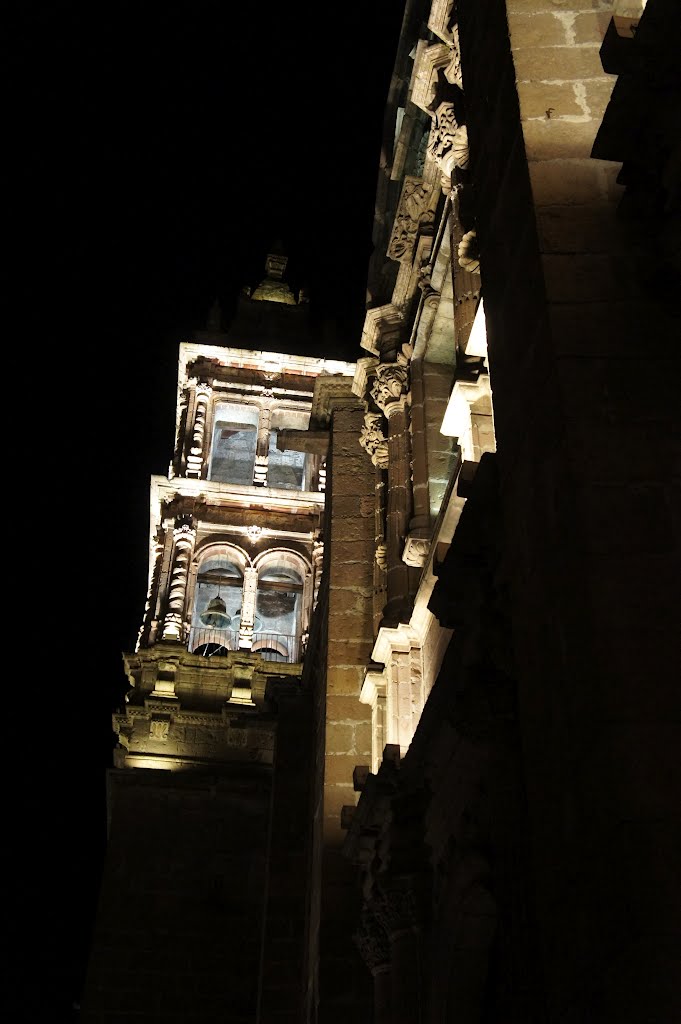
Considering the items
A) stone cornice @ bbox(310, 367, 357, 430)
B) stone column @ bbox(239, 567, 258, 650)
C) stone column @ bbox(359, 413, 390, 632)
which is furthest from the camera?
stone column @ bbox(239, 567, 258, 650)

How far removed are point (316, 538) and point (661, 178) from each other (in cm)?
3406

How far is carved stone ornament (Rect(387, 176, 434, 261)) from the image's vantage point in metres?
14.3

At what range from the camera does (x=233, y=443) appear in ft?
140

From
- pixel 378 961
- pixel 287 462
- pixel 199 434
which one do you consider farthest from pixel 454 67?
pixel 287 462

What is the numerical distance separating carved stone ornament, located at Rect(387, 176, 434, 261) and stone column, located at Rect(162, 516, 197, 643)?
865 inches

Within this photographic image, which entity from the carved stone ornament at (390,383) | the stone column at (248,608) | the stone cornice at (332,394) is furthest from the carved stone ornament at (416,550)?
the stone column at (248,608)

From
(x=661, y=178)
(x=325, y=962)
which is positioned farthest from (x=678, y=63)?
(x=325, y=962)

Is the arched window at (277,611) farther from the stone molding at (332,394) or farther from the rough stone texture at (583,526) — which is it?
the rough stone texture at (583,526)

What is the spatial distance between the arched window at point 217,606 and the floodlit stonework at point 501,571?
18.6 metres

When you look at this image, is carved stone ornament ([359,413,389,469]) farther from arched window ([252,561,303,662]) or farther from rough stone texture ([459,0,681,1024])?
arched window ([252,561,303,662])

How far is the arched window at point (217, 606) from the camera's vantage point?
3681 cm

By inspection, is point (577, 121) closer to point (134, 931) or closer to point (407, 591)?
point (407, 591)

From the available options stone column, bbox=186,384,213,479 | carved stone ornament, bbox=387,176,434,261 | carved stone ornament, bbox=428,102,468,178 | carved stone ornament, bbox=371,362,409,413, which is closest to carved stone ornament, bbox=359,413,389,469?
carved stone ornament, bbox=371,362,409,413

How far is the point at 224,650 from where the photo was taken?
3741 cm
